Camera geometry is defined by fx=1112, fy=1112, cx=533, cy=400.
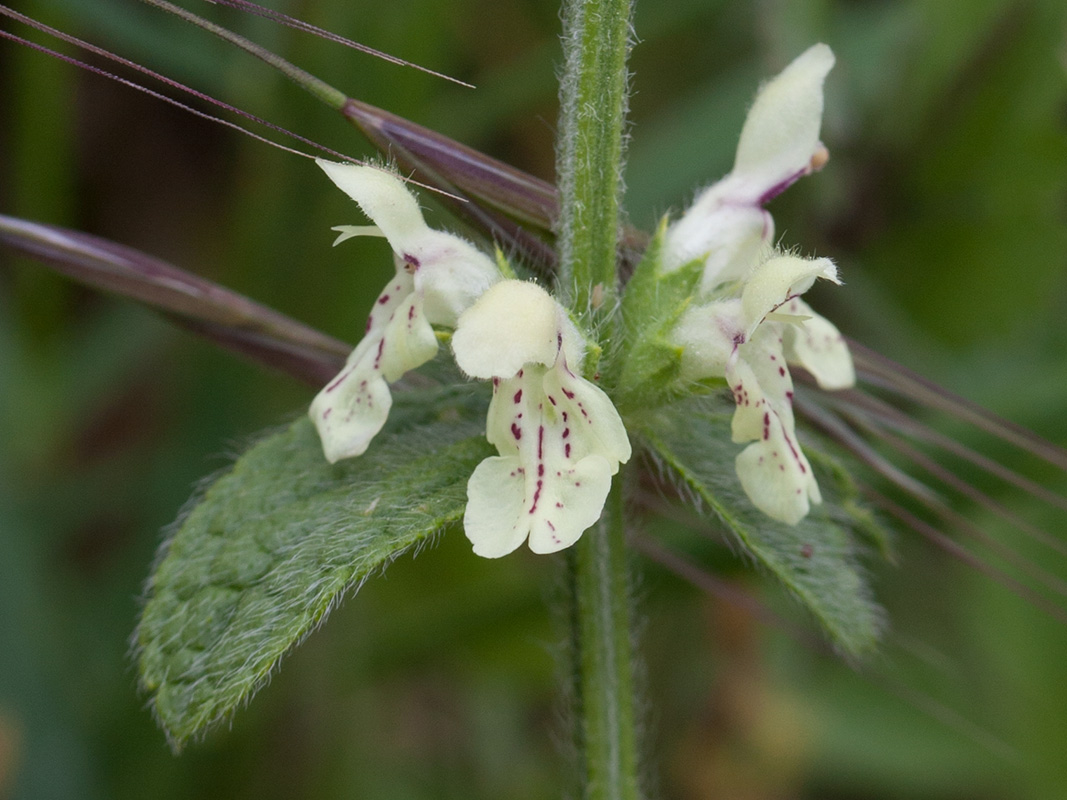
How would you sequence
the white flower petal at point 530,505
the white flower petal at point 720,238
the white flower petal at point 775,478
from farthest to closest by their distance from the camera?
1. the white flower petal at point 720,238
2. the white flower petal at point 775,478
3. the white flower petal at point 530,505

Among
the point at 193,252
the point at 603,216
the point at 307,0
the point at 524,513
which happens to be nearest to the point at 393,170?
the point at 603,216

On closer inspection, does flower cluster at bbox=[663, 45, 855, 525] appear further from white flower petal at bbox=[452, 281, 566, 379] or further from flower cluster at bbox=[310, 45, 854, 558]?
white flower petal at bbox=[452, 281, 566, 379]

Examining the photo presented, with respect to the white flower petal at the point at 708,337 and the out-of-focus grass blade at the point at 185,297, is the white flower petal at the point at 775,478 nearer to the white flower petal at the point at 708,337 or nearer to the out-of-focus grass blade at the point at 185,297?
the white flower petal at the point at 708,337

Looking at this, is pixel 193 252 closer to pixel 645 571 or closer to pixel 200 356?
pixel 200 356

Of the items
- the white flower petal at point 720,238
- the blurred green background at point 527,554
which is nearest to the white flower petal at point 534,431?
the white flower petal at point 720,238

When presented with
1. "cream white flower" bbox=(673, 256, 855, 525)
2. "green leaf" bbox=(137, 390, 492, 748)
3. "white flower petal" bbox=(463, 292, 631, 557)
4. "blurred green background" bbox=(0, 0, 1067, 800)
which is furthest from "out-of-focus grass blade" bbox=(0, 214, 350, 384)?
"blurred green background" bbox=(0, 0, 1067, 800)

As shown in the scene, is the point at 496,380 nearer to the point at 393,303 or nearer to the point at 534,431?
the point at 534,431
